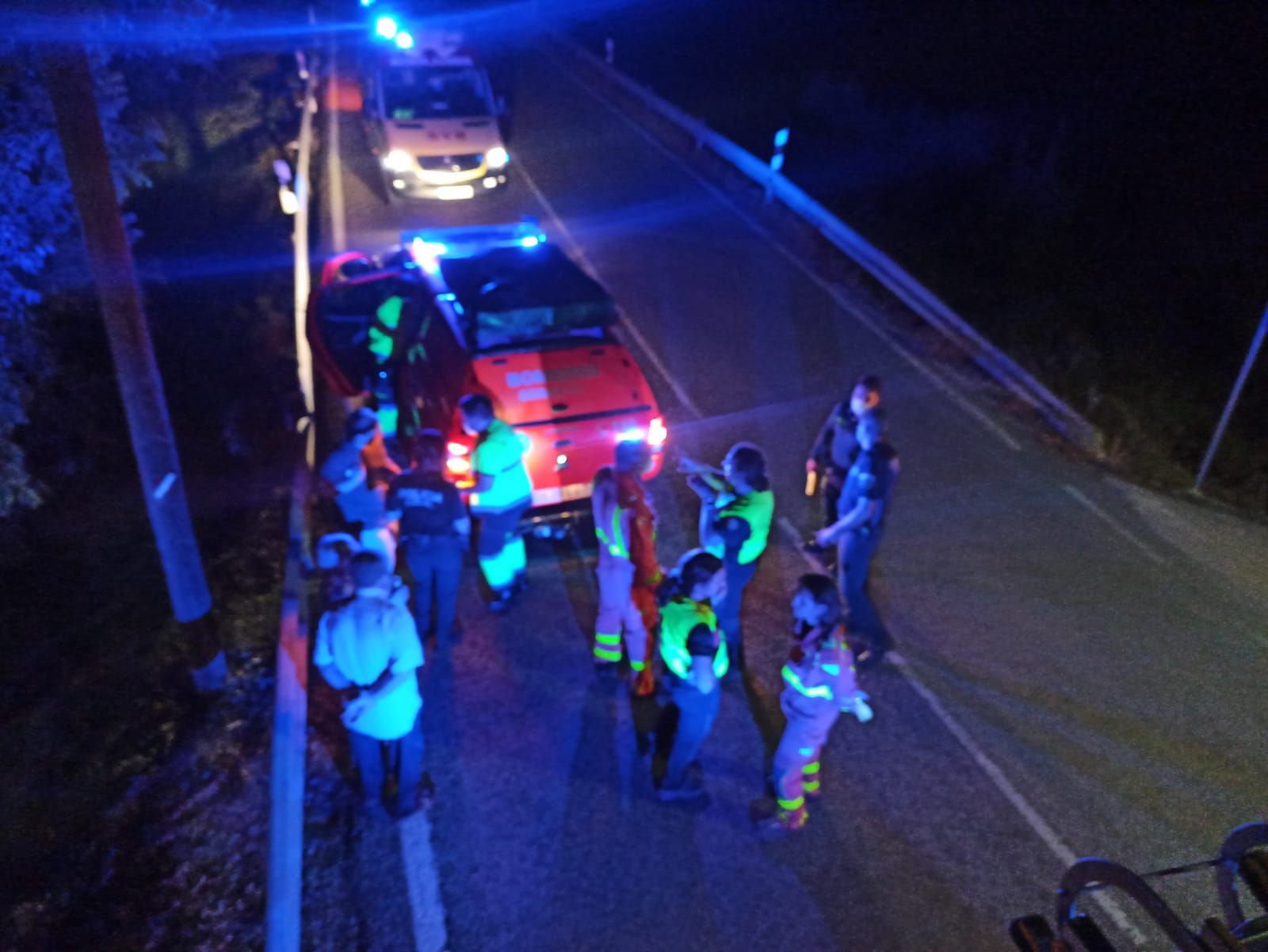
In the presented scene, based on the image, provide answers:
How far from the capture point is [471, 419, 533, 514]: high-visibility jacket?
5.76m

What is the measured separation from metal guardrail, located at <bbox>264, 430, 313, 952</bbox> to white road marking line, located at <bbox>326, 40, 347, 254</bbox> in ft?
27.0

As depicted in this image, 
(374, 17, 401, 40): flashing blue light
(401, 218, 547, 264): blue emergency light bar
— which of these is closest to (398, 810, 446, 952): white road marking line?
(401, 218, 547, 264): blue emergency light bar

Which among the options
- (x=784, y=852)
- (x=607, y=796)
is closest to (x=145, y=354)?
(x=607, y=796)

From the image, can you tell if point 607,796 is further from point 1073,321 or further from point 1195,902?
point 1073,321

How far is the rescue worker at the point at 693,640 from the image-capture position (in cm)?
436

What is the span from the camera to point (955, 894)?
4.68 m

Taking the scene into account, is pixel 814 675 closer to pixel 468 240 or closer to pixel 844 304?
pixel 468 240

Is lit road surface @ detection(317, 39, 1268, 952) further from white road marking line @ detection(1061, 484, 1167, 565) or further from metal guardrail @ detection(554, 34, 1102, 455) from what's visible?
metal guardrail @ detection(554, 34, 1102, 455)

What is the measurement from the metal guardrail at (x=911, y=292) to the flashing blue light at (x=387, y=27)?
7.20 m

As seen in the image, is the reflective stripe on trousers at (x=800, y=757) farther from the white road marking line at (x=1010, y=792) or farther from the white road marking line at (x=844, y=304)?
the white road marking line at (x=844, y=304)

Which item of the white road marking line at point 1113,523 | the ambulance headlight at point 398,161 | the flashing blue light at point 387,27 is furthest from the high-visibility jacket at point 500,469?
the flashing blue light at point 387,27

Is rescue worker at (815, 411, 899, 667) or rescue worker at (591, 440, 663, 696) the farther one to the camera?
rescue worker at (815, 411, 899, 667)

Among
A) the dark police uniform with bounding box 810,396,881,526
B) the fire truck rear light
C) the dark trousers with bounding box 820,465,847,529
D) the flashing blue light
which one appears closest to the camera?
the dark police uniform with bounding box 810,396,881,526

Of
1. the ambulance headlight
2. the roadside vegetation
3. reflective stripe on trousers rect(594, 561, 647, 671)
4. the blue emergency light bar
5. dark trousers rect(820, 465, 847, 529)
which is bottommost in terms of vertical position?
the roadside vegetation
